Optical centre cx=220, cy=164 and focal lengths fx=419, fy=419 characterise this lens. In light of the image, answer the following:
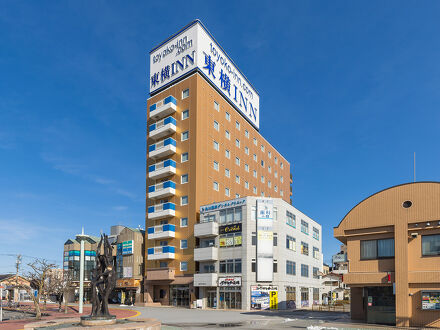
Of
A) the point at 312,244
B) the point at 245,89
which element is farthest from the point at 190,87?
the point at 312,244

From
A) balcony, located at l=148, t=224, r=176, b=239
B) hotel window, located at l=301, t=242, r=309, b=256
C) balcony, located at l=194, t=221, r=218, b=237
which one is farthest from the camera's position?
hotel window, located at l=301, t=242, r=309, b=256

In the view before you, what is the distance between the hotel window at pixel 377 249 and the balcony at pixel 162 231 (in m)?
39.3

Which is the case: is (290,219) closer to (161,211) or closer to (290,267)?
(290,267)

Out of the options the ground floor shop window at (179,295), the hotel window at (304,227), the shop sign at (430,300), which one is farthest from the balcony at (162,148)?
the shop sign at (430,300)

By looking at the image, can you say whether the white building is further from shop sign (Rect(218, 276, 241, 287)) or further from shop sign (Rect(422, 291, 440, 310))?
shop sign (Rect(422, 291, 440, 310))

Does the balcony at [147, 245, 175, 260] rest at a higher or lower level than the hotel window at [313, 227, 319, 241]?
lower

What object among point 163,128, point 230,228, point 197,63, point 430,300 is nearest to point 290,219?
point 230,228

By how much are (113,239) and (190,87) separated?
1454 inches

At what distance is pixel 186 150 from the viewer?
69.9 meters

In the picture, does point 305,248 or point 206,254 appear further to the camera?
point 305,248

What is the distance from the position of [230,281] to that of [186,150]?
23042 millimetres

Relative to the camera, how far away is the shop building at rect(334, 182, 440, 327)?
97.9 ft

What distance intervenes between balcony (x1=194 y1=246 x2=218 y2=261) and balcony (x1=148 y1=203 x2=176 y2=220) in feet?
29.4

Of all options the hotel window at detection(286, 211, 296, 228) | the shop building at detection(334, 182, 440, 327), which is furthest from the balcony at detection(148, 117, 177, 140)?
the shop building at detection(334, 182, 440, 327)
